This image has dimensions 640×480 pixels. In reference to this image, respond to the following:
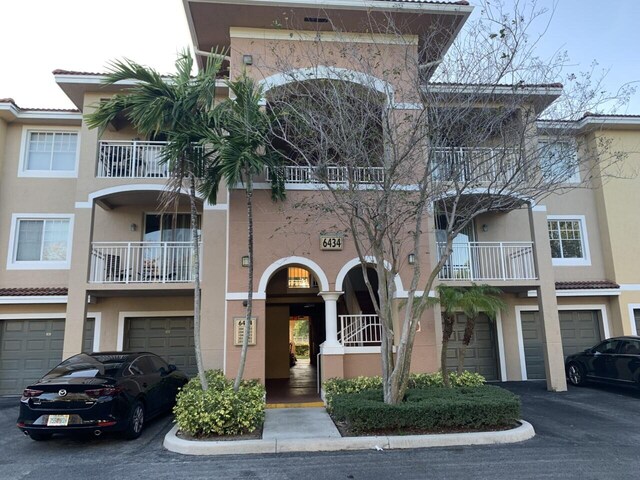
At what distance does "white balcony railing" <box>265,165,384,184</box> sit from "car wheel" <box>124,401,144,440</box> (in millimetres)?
5428

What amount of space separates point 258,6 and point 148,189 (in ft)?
18.1

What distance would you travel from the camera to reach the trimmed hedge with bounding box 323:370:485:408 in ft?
31.3

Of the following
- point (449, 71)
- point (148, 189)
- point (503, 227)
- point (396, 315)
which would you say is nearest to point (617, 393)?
point (503, 227)

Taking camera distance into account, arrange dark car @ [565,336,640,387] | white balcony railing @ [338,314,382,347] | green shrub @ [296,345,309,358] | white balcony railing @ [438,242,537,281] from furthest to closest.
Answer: green shrub @ [296,345,309,358] → white balcony railing @ [438,242,537,281] → dark car @ [565,336,640,387] → white balcony railing @ [338,314,382,347]

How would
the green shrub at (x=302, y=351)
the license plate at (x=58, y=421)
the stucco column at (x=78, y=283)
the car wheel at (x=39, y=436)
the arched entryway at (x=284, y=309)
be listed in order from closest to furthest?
the license plate at (x=58, y=421)
the car wheel at (x=39, y=436)
the stucco column at (x=78, y=283)
the arched entryway at (x=284, y=309)
the green shrub at (x=302, y=351)

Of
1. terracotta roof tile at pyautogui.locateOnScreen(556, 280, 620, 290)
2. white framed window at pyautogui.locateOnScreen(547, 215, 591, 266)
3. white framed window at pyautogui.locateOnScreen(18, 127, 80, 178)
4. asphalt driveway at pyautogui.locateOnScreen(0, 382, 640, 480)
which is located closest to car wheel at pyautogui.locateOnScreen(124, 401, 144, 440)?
asphalt driveway at pyautogui.locateOnScreen(0, 382, 640, 480)

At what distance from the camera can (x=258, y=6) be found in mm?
11094

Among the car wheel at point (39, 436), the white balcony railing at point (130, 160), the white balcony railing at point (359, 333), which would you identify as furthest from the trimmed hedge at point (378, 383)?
the white balcony railing at point (130, 160)

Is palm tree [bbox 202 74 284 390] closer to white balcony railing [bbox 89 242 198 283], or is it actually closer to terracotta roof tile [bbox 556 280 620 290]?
white balcony railing [bbox 89 242 198 283]

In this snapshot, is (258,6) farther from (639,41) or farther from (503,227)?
(503,227)

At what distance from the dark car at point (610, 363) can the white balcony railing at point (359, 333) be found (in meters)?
6.27

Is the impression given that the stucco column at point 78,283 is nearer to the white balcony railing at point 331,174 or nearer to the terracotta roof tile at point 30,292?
the terracotta roof tile at point 30,292

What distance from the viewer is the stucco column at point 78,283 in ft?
37.2

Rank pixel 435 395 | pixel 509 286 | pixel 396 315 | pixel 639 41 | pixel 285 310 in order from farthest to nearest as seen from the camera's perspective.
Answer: pixel 285 310 → pixel 509 286 → pixel 396 315 → pixel 639 41 → pixel 435 395
